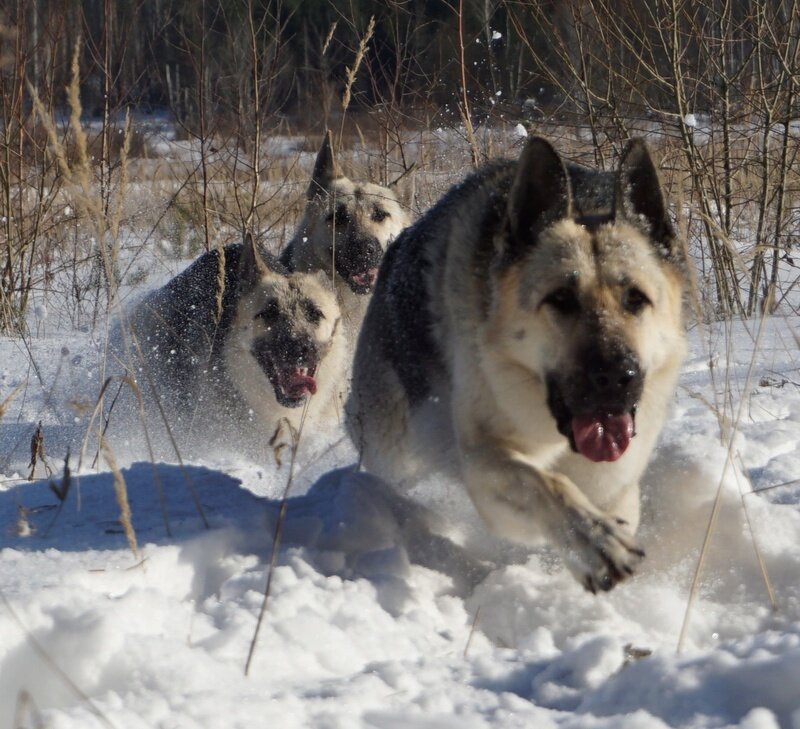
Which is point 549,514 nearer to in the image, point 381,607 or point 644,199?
point 381,607

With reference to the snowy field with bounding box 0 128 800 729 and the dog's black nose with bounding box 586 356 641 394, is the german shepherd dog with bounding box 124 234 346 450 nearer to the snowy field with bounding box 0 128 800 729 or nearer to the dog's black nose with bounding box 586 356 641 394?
the snowy field with bounding box 0 128 800 729

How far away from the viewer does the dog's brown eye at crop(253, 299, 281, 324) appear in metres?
5.34

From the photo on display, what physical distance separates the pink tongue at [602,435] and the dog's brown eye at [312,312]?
2885 millimetres

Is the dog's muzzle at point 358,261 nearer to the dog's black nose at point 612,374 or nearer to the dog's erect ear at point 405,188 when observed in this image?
the dog's erect ear at point 405,188

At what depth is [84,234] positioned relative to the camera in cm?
882

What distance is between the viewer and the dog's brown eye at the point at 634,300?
2744 mm

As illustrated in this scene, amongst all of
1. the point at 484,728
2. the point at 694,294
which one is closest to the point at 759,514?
the point at 694,294

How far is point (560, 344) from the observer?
2721mm

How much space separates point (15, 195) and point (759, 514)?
19.1 feet

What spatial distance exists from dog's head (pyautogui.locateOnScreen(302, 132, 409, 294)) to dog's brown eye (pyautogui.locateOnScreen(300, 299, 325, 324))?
88cm

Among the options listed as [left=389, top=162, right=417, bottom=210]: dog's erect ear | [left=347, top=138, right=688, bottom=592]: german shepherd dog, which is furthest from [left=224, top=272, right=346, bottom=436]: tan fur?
[left=347, top=138, right=688, bottom=592]: german shepherd dog

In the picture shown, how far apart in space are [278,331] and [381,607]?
2991mm

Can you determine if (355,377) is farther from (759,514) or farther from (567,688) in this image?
(567,688)

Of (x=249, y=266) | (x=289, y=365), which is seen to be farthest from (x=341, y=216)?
(x=289, y=365)
